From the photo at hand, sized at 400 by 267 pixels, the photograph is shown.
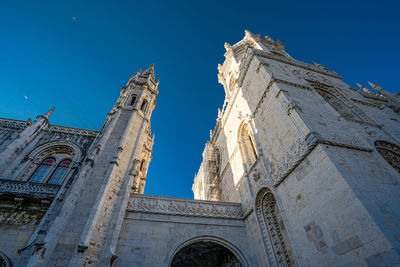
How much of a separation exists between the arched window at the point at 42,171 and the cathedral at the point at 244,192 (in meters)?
0.08

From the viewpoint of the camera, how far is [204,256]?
1268 cm

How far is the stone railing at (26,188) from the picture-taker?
32.8ft

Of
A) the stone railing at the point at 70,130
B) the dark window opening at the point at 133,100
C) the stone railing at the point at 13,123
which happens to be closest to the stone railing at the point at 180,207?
the stone railing at the point at 70,130

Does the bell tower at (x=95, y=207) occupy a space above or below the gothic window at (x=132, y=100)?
below

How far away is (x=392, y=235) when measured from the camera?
16.2 ft

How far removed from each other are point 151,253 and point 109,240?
2.01 metres

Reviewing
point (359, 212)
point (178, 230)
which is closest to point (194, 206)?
point (178, 230)

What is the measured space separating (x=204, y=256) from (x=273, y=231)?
559cm

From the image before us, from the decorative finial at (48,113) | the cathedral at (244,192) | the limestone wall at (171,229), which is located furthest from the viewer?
the decorative finial at (48,113)

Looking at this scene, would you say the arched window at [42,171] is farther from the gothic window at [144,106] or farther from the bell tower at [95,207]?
the gothic window at [144,106]

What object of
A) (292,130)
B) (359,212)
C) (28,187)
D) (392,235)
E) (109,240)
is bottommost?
(392,235)

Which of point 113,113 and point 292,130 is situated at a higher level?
point 113,113

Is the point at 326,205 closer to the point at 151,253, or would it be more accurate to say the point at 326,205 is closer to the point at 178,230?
the point at 178,230

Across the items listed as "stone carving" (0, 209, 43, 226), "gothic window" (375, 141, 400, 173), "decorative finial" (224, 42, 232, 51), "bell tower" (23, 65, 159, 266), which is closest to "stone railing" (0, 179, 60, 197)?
"stone carving" (0, 209, 43, 226)
